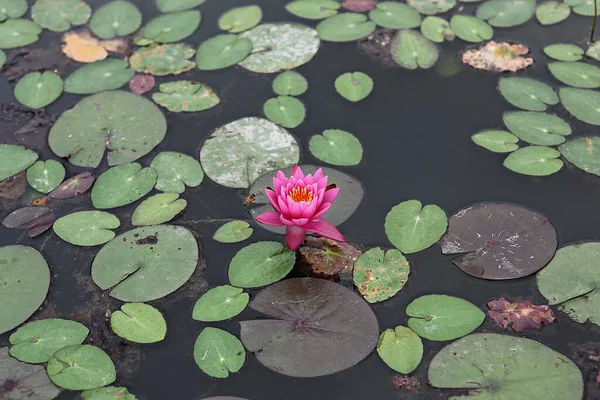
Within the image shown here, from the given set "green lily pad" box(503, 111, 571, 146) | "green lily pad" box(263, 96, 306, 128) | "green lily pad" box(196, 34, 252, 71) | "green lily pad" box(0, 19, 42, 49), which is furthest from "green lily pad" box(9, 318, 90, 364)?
"green lily pad" box(503, 111, 571, 146)

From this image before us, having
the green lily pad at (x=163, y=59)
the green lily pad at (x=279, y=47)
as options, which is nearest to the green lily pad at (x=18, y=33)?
the green lily pad at (x=163, y=59)

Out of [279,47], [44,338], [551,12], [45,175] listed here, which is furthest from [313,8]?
[44,338]

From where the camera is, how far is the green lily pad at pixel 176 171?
204 inches

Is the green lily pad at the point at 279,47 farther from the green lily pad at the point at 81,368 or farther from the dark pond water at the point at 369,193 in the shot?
the green lily pad at the point at 81,368

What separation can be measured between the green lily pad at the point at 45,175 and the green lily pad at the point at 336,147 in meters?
2.03

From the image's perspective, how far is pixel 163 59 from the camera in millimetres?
6203

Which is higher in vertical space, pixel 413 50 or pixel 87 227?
pixel 413 50

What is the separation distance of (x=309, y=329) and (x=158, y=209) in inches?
60.8

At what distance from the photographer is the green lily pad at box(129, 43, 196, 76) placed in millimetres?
6105

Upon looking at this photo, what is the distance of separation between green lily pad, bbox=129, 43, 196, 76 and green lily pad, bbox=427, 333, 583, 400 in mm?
3547

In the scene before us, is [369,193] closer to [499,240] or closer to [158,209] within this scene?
[499,240]

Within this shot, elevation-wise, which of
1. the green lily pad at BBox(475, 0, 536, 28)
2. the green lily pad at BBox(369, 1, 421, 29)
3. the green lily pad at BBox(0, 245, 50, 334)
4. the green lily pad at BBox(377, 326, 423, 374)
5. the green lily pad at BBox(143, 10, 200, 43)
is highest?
the green lily pad at BBox(475, 0, 536, 28)

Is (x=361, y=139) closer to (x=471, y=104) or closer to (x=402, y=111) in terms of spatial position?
(x=402, y=111)

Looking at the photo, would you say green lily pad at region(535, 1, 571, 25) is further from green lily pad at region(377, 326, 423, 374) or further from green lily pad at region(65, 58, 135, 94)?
green lily pad at region(65, 58, 135, 94)
